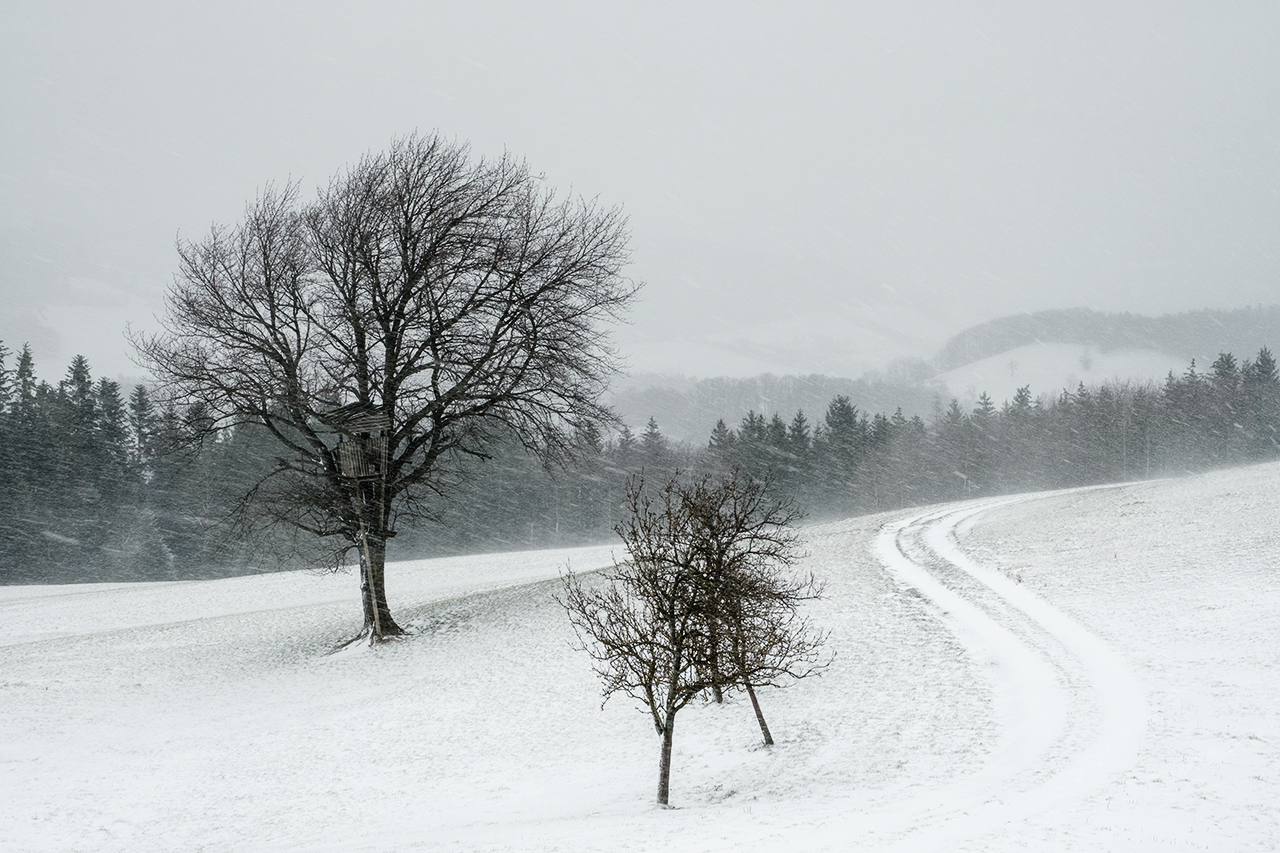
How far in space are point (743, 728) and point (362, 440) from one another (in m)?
13.7

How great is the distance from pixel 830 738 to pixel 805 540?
71.1 feet

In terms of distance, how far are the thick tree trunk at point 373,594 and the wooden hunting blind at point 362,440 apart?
1.89 m

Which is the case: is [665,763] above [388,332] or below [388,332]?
below

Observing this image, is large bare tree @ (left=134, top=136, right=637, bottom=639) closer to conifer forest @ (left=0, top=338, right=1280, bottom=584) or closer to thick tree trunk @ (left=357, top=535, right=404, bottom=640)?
thick tree trunk @ (left=357, top=535, right=404, bottom=640)

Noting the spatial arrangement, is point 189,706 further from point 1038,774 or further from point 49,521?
point 49,521

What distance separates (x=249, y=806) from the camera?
1281 cm

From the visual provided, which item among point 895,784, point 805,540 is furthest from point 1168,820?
point 805,540

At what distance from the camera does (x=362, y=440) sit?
22359mm

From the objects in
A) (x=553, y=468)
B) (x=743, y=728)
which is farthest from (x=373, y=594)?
(x=553, y=468)

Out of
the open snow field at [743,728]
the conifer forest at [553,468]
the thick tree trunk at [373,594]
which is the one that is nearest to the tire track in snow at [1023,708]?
the open snow field at [743,728]

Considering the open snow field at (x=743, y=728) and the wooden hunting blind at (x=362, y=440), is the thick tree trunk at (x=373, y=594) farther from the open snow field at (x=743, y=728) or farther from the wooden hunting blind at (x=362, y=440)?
the wooden hunting blind at (x=362, y=440)

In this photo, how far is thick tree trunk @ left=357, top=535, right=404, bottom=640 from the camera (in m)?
22.3

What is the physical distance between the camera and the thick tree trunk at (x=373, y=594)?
22.3m

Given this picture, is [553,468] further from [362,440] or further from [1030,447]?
[1030,447]
